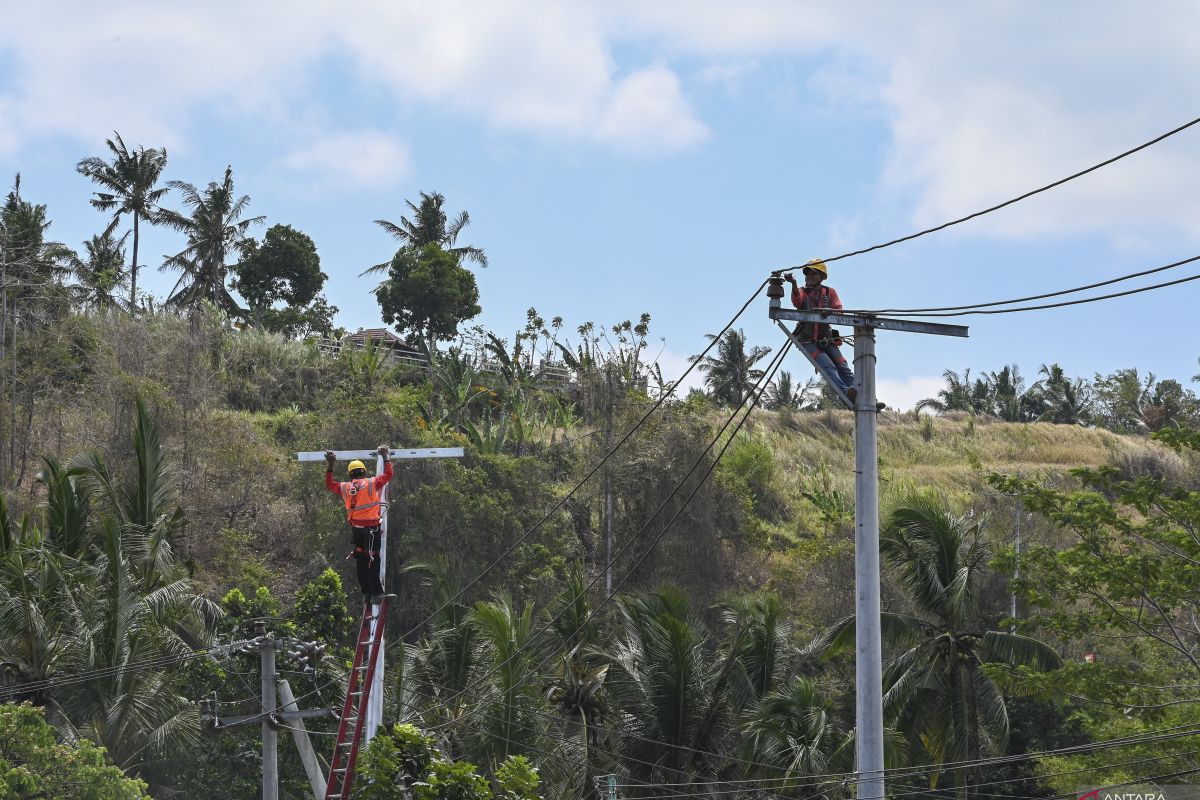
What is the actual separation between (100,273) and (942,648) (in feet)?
98.5

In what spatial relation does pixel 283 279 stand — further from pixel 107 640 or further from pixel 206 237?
pixel 107 640

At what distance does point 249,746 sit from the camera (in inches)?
922

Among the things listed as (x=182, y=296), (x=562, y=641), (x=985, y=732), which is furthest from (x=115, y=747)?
(x=182, y=296)

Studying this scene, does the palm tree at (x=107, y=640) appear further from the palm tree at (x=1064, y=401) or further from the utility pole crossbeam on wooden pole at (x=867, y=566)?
the palm tree at (x=1064, y=401)

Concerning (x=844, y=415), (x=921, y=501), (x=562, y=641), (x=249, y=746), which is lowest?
(x=249, y=746)

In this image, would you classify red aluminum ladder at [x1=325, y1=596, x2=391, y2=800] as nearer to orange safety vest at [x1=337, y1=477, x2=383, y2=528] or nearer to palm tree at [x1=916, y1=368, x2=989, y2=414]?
orange safety vest at [x1=337, y1=477, x2=383, y2=528]

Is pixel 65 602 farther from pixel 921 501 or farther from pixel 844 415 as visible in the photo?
pixel 844 415

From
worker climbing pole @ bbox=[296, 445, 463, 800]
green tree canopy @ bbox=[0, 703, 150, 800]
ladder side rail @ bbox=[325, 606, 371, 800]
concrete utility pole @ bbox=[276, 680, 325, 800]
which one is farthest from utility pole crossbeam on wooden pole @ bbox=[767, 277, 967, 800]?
green tree canopy @ bbox=[0, 703, 150, 800]

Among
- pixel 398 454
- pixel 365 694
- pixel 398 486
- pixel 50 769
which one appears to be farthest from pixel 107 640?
pixel 398 486

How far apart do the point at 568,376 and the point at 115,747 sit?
21517 mm

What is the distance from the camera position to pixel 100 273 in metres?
42.0

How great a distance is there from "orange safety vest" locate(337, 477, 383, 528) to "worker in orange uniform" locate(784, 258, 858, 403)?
537cm

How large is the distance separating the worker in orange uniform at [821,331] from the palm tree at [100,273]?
3100cm

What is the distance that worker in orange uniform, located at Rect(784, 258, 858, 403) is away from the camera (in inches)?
427
